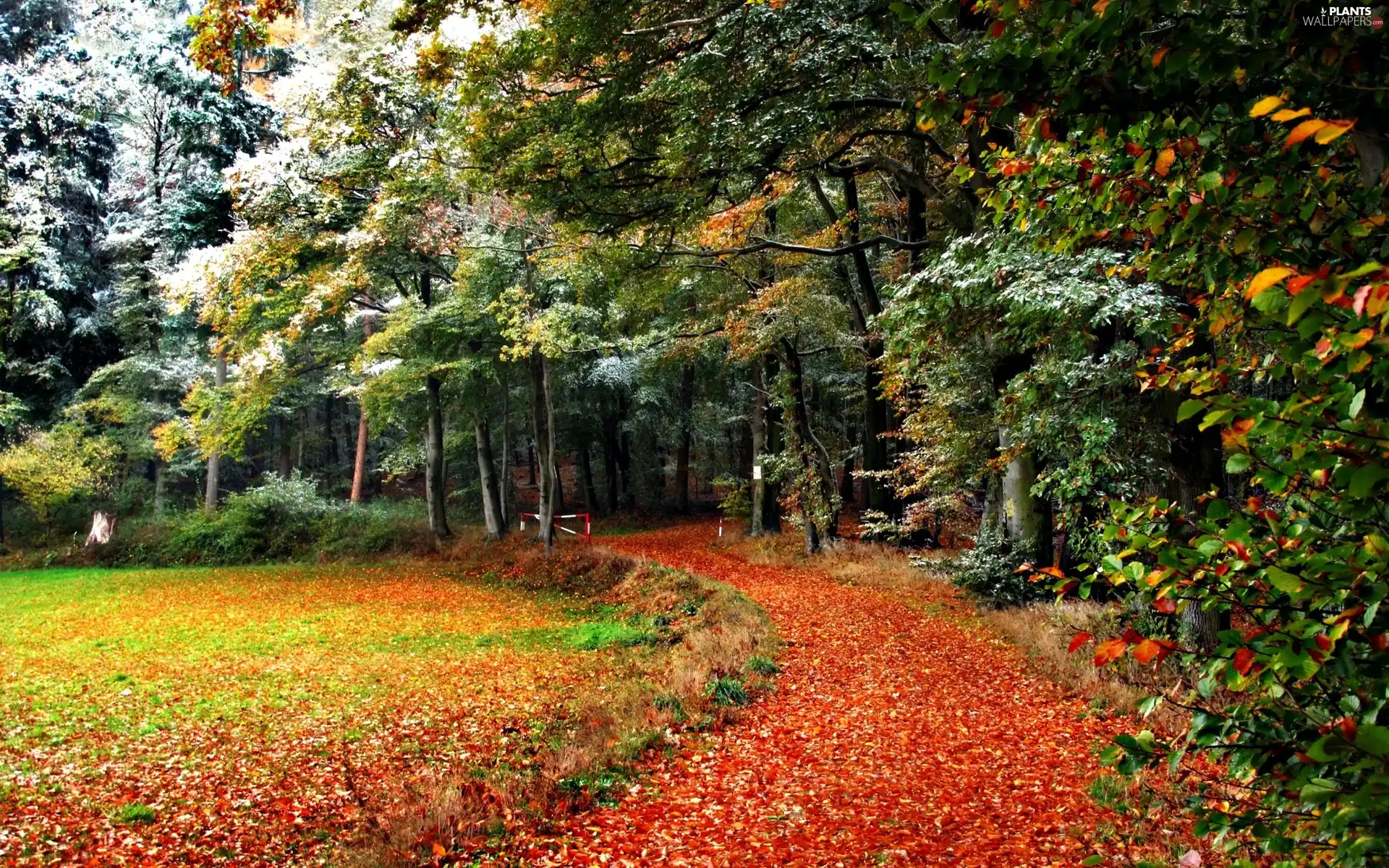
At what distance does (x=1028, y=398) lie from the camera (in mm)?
4676

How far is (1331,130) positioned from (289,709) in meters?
9.95

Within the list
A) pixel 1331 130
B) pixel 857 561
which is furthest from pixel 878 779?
pixel 857 561

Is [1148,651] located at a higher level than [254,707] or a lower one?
higher

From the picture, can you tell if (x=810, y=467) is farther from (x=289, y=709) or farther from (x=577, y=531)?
(x=577, y=531)

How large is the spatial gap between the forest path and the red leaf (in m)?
3.32

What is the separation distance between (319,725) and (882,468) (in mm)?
12521

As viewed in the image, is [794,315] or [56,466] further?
[56,466]

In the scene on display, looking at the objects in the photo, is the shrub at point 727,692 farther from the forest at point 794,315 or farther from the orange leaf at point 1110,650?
the orange leaf at point 1110,650

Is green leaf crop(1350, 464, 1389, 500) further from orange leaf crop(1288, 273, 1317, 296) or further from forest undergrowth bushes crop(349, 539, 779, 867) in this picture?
forest undergrowth bushes crop(349, 539, 779, 867)

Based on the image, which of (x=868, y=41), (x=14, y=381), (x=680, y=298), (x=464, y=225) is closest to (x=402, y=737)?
(x=868, y=41)

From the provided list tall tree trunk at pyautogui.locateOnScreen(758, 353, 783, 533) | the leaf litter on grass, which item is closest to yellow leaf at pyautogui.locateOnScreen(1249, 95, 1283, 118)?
the leaf litter on grass

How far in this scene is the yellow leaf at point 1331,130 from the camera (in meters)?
1.35

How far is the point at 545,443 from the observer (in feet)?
66.5

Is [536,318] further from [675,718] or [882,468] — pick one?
[675,718]
